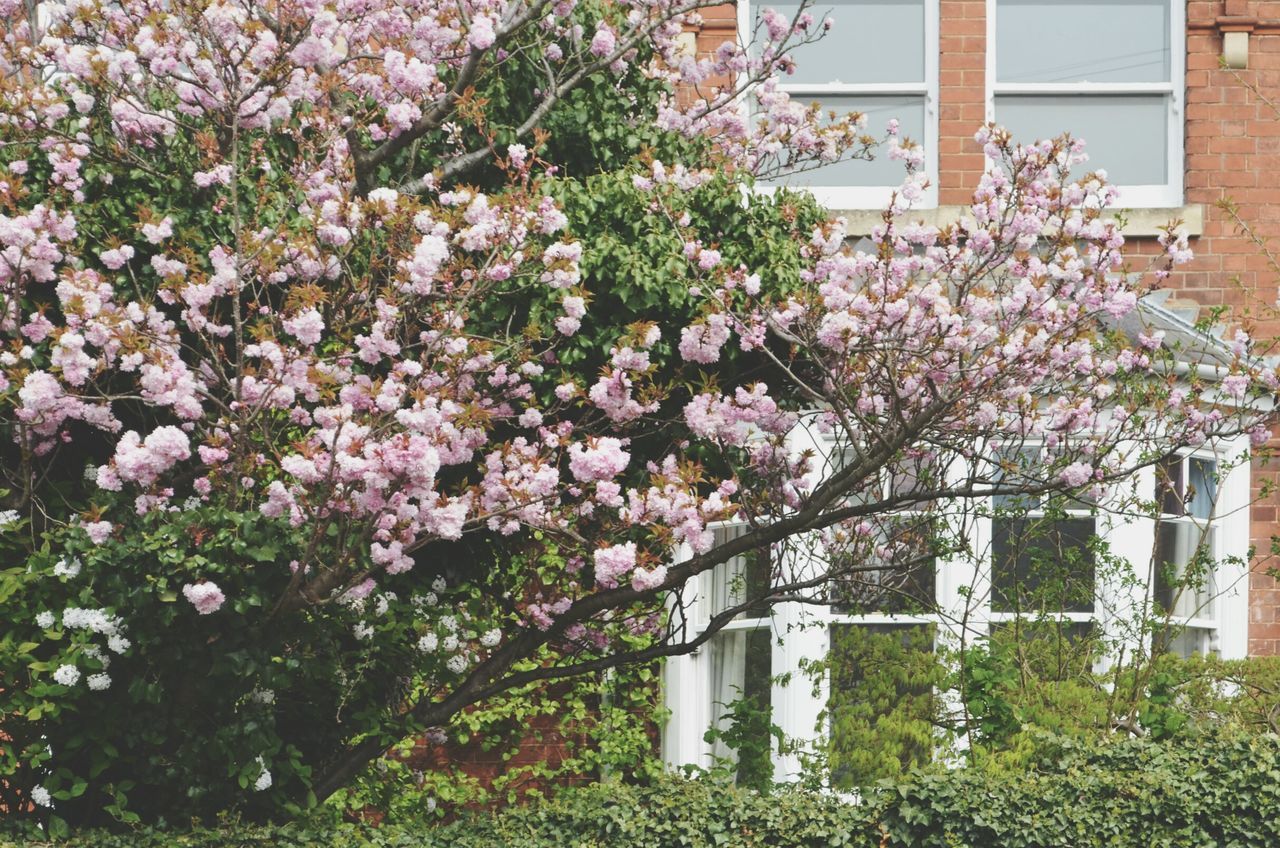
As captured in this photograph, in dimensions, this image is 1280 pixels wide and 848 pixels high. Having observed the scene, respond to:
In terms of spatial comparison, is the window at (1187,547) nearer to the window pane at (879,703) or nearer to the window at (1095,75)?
the window pane at (879,703)

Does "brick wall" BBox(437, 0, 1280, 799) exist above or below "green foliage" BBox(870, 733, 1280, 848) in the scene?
above

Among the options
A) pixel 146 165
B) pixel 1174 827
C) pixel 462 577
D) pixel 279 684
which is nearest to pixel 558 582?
pixel 462 577

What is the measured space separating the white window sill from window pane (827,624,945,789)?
266 cm

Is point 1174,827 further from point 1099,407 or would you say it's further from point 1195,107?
point 1195,107

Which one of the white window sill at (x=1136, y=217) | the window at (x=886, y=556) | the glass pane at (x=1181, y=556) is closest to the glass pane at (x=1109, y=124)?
the white window sill at (x=1136, y=217)

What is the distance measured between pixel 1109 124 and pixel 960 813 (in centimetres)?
562

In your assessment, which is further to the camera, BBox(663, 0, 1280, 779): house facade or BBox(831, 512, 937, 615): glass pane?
BBox(663, 0, 1280, 779): house facade

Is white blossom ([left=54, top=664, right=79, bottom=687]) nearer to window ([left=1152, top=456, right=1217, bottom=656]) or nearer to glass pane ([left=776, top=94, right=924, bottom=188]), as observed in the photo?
glass pane ([left=776, top=94, right=924, bottom=188])

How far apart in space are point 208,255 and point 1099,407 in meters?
4.00

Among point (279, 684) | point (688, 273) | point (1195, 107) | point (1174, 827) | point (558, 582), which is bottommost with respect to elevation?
point (1174, 827)

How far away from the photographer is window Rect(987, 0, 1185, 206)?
9.95 m

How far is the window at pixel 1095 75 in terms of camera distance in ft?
32.6

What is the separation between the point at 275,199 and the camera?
19.6 feet

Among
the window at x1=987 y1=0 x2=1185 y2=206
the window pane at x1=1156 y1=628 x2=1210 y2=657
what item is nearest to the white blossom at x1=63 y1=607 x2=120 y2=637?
the window pane at x1=1156 y1=628 x2=1210 y2=657
